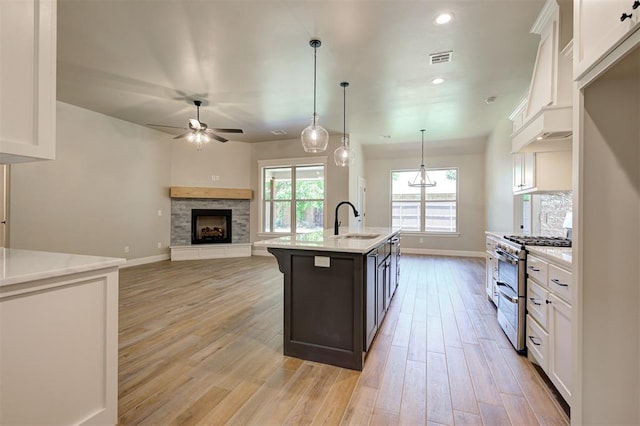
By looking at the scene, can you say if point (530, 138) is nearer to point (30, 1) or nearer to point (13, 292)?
point (30, 1)

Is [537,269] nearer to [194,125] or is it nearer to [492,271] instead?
[492,271]

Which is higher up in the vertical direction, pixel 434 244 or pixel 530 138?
pixel 530 138

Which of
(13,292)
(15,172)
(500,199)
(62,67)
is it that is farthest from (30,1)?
(500,199)

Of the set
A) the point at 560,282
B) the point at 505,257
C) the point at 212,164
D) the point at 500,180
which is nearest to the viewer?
the point at 560,282

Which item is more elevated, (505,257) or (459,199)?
(459,199)

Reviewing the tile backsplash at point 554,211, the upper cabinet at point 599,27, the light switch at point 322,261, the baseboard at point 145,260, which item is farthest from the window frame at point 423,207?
the upper cabinet at point 599,27

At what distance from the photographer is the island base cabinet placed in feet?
3.79

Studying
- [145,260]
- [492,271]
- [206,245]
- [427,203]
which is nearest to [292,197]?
[206,245]

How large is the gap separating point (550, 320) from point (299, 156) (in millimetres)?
5910

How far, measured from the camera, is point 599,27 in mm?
1136

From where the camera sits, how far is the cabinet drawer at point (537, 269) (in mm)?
2031

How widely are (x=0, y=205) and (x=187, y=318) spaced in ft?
11.6

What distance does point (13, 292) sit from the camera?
45.1 inches

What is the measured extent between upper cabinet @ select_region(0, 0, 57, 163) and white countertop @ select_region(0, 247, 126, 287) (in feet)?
1.55
